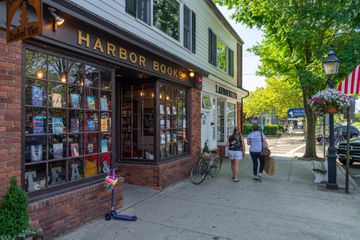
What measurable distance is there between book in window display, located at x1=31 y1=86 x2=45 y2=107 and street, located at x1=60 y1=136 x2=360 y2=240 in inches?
79.8

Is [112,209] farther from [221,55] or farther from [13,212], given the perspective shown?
[221,55]

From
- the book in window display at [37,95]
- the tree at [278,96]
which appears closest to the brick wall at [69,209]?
the book in window display at [37,95]

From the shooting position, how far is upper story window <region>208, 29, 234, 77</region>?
35.5ft

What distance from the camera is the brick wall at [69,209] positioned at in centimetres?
376

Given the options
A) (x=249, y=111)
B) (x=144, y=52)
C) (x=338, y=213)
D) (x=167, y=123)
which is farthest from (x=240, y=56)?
(x=249, y=111)

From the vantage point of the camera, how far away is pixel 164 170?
694 centimetres

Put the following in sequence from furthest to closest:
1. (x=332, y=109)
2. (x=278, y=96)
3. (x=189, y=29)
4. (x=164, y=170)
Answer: (x=278, y=96)
(x=189, y=29)
(x=332, y=109)
(x=164, y=170)

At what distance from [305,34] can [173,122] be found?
5947 mm

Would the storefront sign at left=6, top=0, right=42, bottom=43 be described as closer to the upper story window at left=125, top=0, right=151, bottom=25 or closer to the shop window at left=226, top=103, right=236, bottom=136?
the upper story window at left=125, top=0, right=151, bottom=25

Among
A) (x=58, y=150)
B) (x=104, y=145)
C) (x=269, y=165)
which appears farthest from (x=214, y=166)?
(x=58, y=150)

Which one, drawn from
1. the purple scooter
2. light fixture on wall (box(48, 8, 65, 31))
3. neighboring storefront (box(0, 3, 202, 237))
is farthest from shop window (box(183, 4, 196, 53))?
the purple scooter

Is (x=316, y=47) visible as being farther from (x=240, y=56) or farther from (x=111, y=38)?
(x=111, y=38)

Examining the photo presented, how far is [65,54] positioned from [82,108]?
94 cm

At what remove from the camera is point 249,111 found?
3869 cm
